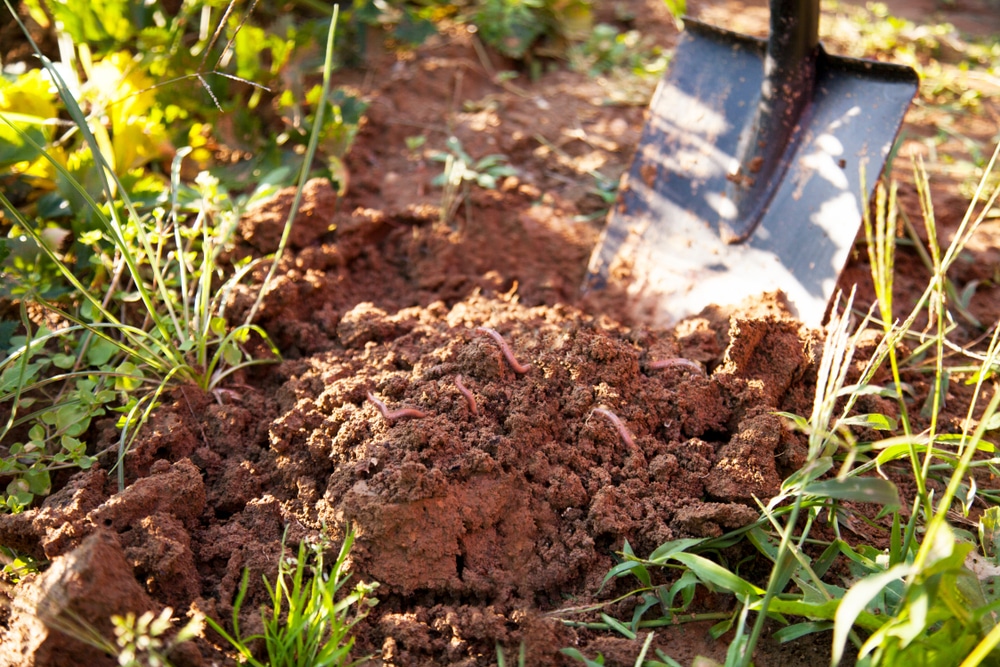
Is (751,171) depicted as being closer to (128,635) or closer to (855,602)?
(855,602)

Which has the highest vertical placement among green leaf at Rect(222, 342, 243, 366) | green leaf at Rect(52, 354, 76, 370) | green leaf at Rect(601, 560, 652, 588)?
green leaf at Rect(601, 560, 652, 588)

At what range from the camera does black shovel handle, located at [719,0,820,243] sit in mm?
2141

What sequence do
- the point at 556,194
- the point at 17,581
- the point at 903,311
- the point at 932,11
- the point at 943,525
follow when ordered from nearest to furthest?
the point at 943,525 → the point at 17,581 → the point at 903,311 → the point at 556,194 → the point at 932,11

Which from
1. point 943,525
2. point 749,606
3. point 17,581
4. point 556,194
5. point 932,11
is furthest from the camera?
point 932,11

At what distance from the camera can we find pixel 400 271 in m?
2.33

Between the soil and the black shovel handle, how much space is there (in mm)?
337

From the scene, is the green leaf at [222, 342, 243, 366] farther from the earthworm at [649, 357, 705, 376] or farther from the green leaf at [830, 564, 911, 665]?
the green leaf at [830, 564, 911, 665]

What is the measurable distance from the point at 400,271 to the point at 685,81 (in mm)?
1131

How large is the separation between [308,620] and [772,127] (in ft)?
6.09

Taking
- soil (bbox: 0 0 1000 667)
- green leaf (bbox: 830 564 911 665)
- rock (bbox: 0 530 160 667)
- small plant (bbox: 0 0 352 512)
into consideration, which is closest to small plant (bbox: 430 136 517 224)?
soil (bbox: 0 0 1000 667)

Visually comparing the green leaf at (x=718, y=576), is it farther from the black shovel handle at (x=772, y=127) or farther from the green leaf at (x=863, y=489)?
the black shovel handle at (x=772, y=127)

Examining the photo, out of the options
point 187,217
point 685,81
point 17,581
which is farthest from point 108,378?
point 685,81

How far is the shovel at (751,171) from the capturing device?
6.68 ft

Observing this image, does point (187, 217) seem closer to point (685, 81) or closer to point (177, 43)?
point (177, 43)
